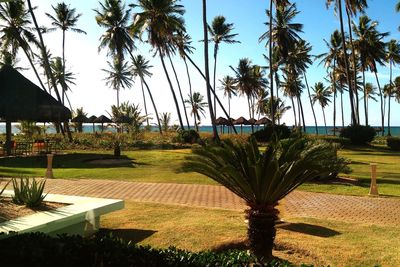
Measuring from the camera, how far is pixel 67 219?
6914 mm

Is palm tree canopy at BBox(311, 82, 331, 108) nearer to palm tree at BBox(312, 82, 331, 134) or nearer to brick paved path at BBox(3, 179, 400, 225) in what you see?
palm tree at BBox(312, 82, 331, 134)

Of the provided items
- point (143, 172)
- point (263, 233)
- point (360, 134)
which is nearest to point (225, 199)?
point (263, 233)

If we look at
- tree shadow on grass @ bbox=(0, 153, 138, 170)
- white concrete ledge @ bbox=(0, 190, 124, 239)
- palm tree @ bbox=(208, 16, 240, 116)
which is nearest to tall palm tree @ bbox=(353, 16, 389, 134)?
Result: palm tree @ bbox=(208, 16, 240, 116)

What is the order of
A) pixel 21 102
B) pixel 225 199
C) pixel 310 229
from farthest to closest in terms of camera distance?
pixel 21 102 < pixel 225 199 < pixel 310 229

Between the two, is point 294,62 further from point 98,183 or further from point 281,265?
point 281,265

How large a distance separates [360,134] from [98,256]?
3562cm

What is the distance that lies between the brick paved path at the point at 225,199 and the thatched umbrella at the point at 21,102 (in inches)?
438

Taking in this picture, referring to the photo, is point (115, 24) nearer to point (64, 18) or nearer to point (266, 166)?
point (64, 18)

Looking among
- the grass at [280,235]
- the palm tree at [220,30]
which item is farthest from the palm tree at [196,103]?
the grass at [280,235]

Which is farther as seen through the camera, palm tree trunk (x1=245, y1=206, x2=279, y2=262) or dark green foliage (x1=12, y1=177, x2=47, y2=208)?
dark green foliage (x1=12, y1=177, x2=47, y2=208)

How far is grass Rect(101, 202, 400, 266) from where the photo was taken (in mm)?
6422

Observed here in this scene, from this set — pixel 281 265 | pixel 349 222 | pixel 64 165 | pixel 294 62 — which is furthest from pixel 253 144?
pixel 294 62

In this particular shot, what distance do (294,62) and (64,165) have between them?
40641 millimetres

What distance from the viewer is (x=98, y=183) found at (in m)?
14.2
